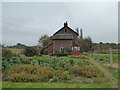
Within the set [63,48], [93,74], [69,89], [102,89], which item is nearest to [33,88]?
[69,89]

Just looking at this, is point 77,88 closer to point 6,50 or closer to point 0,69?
point 0,69

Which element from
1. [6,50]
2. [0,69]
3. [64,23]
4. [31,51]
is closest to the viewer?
[0,69]

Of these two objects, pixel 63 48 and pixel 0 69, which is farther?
pixel 63 48

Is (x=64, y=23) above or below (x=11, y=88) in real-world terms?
above

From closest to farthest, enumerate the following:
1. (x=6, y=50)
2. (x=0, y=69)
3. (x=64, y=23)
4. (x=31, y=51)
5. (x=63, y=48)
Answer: (x=0, y=69) → (x=6, y=50) → (x=31, y=51) → (x=63, y=48) → (x=64, y=23)

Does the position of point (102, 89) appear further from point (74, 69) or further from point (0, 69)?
point (0, 69)

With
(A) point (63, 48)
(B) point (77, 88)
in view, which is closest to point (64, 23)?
(A) point (63, 48)

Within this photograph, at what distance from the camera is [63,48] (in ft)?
111

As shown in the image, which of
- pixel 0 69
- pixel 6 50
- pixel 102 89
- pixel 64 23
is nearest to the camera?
pixel 102 89

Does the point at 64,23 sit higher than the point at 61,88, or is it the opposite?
the point at 64,23

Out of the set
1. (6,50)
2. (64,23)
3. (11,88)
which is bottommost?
(11,88)

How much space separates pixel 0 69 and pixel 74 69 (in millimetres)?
4651

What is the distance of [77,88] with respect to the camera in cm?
561

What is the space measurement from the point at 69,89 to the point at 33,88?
4.57ft
